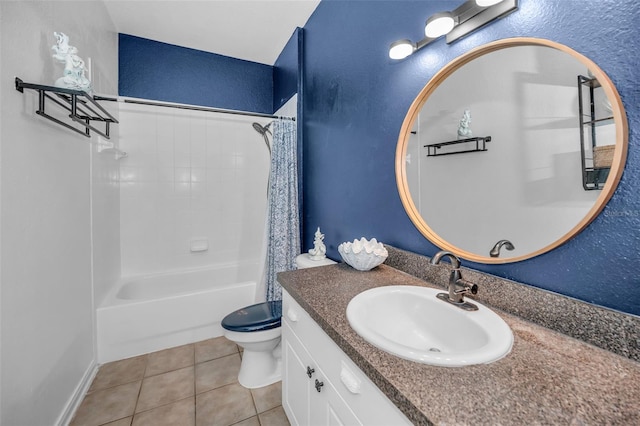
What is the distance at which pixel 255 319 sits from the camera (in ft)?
5.35

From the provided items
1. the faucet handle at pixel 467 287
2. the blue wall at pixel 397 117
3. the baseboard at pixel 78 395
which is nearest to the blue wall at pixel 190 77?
the blue wall at pixel 397 117

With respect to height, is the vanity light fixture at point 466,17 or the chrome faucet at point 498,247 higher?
the vanity light fixture at point 466,17

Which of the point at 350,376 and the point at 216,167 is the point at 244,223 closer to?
the point at 216,167

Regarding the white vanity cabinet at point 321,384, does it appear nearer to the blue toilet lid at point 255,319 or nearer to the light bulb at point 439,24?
the blue toilet lid at point 255,319

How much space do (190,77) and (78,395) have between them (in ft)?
8.90

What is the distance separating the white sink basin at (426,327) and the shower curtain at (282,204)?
3.86ft

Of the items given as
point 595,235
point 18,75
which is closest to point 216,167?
point 18,75

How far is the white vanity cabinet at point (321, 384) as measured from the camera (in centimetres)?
65

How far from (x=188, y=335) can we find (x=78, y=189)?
1289mm

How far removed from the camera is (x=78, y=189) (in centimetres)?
162

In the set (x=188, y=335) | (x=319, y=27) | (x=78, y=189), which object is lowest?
(x=188, y=335)

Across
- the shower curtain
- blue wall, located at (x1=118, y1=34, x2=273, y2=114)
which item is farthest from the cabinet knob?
blue wall, located at (x1=118, y1=34, x2=273, y2=114)

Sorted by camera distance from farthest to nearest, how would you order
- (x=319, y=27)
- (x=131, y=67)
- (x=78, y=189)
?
(x=131, y=67)
(x=319, y=27)
(x=78, y=189)

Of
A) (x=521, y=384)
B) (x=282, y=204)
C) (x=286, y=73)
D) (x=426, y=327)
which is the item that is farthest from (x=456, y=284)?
(x=286, y=73)
